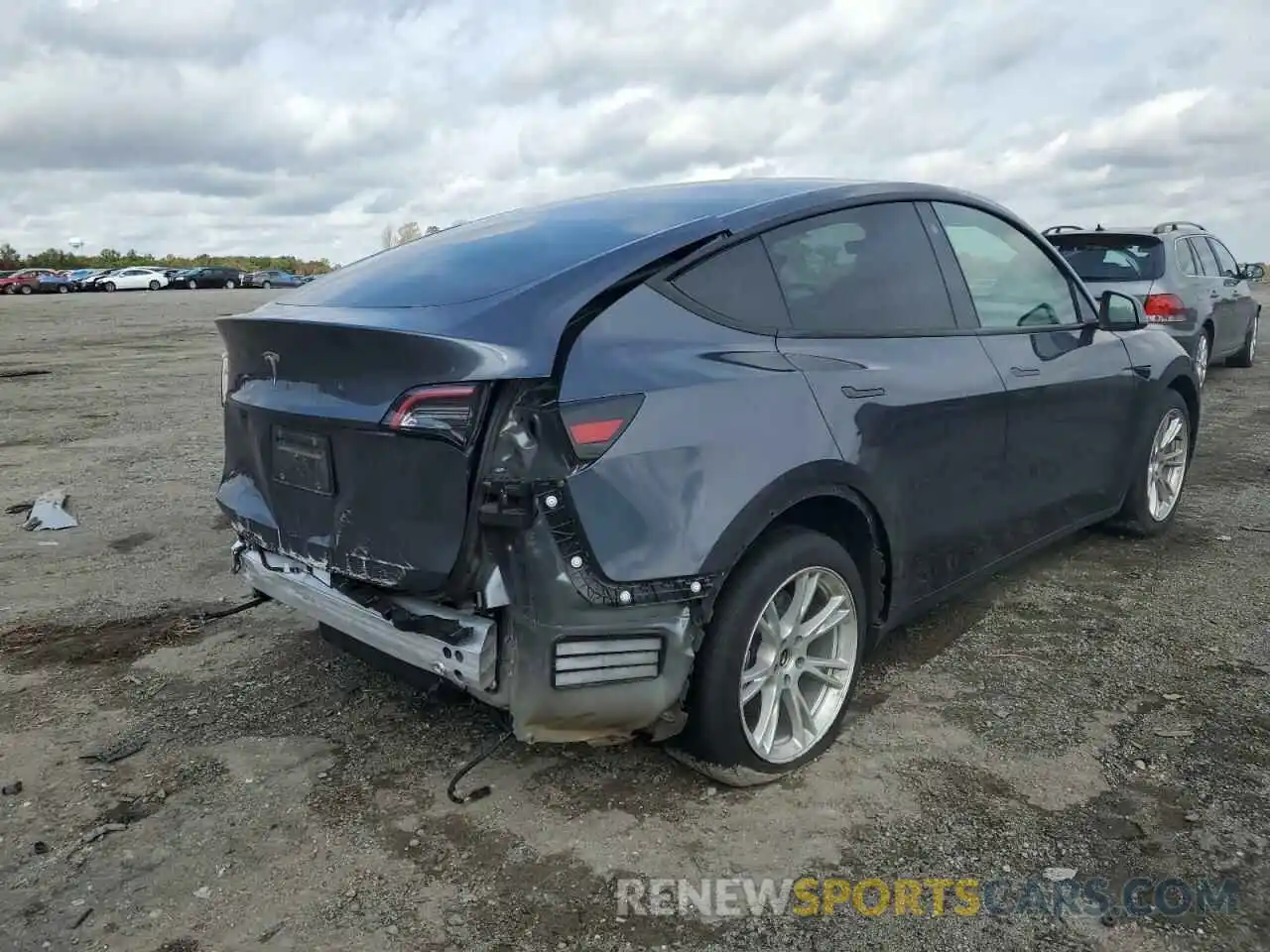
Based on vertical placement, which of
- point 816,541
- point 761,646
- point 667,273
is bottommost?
point 761,646

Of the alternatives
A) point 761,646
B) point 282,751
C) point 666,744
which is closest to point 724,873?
point 666,744

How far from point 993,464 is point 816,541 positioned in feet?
3.72

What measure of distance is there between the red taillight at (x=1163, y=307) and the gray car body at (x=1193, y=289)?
0.04 meters

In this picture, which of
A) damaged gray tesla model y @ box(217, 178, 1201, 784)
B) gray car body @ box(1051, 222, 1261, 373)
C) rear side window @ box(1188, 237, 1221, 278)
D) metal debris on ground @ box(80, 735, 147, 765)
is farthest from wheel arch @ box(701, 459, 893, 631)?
rear side window @ box(1188, 237, 1221, 278)

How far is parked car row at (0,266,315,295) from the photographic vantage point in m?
50.8

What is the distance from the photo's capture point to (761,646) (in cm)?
288

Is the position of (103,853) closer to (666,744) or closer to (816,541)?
(666,744)

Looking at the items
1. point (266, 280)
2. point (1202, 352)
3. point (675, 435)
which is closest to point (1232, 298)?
point (1202, 352)

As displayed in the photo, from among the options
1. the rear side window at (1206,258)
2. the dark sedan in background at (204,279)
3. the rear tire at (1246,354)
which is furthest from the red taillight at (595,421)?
the dark sedan in background at (204,279)

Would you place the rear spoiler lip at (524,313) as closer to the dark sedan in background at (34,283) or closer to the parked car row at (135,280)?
the parked car row at (135,280)

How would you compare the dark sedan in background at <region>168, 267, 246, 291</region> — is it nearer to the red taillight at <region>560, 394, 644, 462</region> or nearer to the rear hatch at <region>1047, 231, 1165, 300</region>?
the rear hatch at <region>1047, 231, 1165, 300</region>

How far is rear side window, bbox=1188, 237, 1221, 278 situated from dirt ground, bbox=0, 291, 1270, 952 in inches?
258

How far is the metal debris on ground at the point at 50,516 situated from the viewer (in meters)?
5.70

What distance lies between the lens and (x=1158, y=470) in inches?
203
